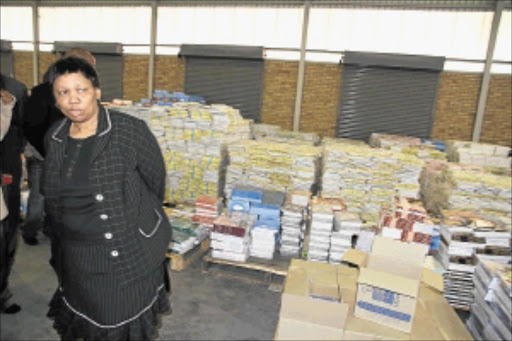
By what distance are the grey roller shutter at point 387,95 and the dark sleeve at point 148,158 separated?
8.25 m

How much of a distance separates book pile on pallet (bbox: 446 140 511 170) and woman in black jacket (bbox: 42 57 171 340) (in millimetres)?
7067

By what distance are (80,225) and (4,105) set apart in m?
1.62

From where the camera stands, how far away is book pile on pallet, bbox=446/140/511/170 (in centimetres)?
682

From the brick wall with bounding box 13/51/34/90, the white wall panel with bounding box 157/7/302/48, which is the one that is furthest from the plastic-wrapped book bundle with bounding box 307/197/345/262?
the brick wall with bounding box 13/51/34/90

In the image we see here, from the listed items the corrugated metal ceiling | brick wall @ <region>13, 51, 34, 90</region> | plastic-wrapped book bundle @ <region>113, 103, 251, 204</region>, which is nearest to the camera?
plastic-wrapped book bundle @ <region>113, 103, 251, 204</region>

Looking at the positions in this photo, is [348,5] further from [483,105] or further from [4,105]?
[4,105]

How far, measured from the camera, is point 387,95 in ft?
30.2

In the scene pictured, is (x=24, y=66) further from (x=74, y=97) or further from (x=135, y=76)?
(x=74, y=97)

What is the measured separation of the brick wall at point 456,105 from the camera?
8789mm

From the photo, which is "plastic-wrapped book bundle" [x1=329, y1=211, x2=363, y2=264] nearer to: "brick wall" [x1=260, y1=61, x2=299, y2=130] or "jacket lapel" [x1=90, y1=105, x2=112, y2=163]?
"jacket lapel" [x1=90, y1=105, x2=112, y2=163]

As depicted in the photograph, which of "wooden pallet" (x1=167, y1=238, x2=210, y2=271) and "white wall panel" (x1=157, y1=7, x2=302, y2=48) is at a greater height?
"white wall panel" (x1=157, y1=7, x2=302, y2=48)

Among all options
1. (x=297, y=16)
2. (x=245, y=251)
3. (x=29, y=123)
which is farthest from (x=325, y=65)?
(x=29, y=123)

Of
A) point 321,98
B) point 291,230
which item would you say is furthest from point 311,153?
point 321,98

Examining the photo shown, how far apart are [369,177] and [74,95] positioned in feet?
15.3
